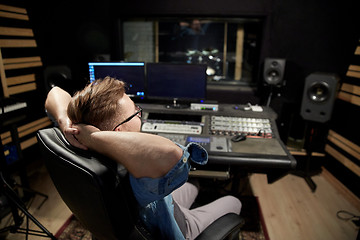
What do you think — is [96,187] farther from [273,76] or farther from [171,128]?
[273,76]

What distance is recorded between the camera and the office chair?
25.4 inches

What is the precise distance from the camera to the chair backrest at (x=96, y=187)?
2.11 ft

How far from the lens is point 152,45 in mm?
3723

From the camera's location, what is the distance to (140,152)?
64 cm

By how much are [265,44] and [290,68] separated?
15.6 inches

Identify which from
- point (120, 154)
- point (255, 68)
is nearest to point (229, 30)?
point (255, 68)

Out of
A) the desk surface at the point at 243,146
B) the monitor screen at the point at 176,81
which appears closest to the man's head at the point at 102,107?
the desk surface at the point at 243,146

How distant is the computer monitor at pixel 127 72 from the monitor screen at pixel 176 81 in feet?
0.22

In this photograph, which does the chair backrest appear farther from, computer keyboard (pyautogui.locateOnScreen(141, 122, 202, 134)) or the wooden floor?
the wooden floor

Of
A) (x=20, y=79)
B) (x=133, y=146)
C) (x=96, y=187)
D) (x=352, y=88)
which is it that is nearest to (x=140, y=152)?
(x=133, y=146)

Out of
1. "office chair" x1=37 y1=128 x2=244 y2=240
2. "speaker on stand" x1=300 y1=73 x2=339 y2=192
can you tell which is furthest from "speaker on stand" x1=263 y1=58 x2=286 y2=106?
"office chair" x1=37 y1=128 x2=244 y2=240

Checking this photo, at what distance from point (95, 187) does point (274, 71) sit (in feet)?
7.90

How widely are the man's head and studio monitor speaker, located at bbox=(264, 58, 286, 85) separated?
84.5 inches

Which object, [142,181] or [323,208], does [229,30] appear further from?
[142,181]
